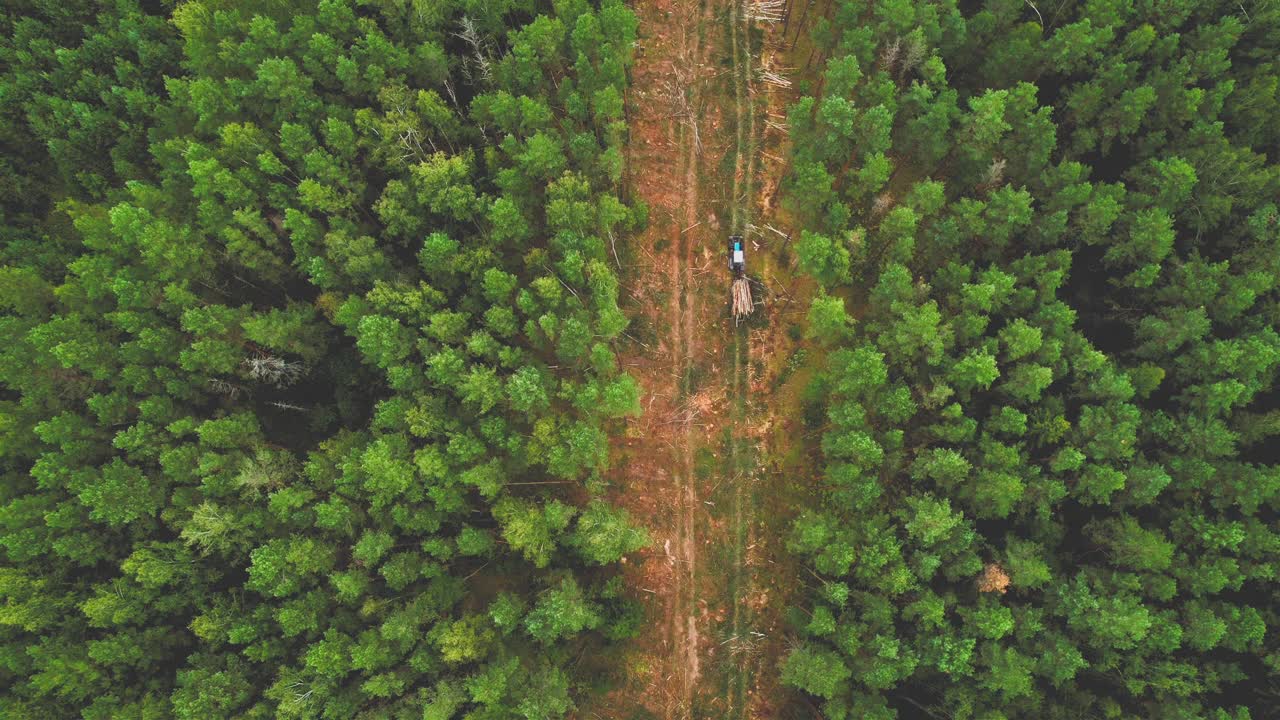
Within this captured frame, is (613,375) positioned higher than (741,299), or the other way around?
(741,299)

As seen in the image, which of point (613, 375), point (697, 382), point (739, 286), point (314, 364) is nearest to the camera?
point (613, 375)

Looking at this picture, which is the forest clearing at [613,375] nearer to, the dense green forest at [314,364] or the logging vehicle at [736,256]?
the dense green forest at [314,364]

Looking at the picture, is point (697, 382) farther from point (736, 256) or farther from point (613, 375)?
point (736, 256)

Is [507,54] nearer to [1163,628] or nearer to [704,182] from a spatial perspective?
[704,182]

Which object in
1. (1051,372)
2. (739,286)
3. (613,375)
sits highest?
(739,286)

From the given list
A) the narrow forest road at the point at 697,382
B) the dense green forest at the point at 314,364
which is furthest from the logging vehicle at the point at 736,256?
the dense green forest at the point at 314,364

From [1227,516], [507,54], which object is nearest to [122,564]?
[507,54]

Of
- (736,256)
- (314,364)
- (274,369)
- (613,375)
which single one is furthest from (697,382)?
(274,369)
